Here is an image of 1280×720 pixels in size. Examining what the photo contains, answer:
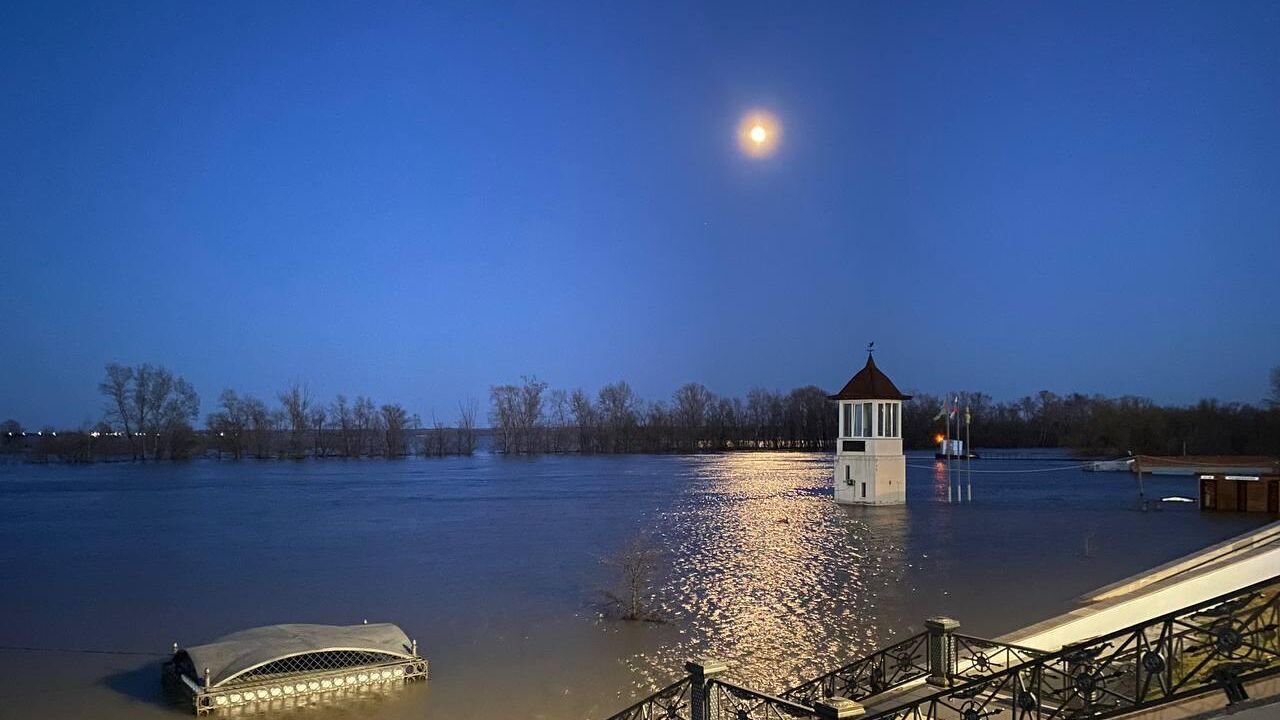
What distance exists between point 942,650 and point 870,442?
Answer: 2806cm

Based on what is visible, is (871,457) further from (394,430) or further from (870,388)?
(394,430)

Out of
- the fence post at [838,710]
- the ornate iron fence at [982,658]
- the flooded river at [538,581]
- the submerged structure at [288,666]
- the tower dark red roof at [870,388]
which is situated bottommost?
the flooded river at [538,581]

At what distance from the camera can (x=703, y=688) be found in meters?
7.21

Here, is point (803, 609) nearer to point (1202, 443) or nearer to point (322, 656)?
point (322, 656)

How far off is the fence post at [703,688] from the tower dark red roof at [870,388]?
2885 cm

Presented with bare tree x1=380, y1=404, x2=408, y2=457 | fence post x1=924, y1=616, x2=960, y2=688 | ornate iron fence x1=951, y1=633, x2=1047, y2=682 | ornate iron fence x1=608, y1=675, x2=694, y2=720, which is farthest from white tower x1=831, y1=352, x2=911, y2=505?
bare tree x1=380, y1=404, x2=408, y2=457

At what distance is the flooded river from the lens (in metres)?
13.3

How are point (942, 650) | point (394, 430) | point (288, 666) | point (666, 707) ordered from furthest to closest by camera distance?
point (394, 430) → point (288, 666) → point (942, 650) → point (666, 707)

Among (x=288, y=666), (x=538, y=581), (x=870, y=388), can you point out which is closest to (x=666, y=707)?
(x=288, y=666)

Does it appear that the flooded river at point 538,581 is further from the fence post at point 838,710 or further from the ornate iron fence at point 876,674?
the fence post at point 838,710

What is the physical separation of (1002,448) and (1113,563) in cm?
12067

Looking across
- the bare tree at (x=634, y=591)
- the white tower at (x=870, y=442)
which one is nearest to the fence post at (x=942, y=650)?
the bare tree at (x=634, y=591)

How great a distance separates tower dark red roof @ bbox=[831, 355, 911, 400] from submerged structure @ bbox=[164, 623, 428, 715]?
25054mm

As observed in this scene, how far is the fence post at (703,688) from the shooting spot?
7141mm
